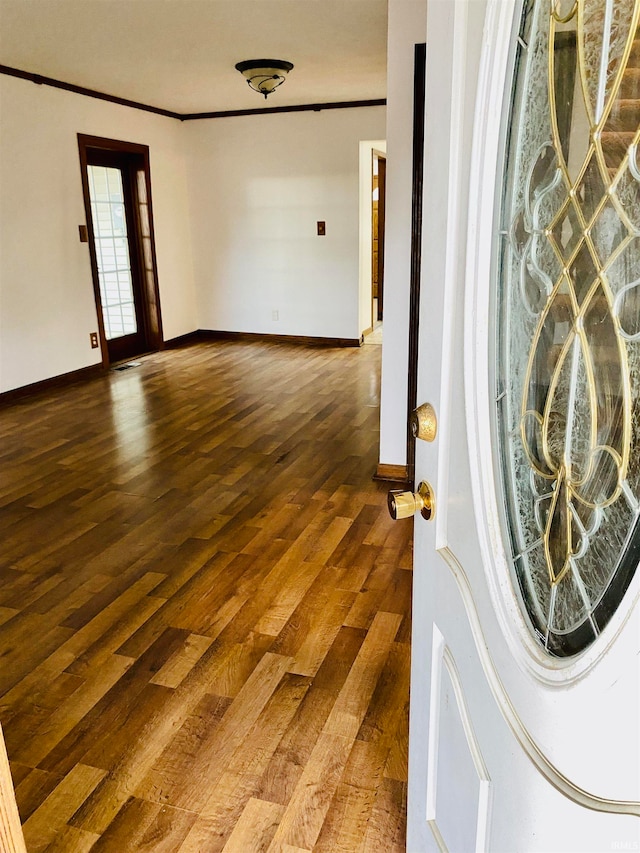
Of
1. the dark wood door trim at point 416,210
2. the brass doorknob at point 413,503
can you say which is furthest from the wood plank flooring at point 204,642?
the brass doorknob at point 413,503

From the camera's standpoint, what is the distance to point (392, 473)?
3.46 metres

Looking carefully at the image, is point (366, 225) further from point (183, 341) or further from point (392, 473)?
point (392, 473)

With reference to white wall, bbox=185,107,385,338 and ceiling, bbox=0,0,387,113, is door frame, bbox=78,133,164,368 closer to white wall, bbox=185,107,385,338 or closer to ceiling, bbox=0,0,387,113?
ceiling, bbox=0,0,387,113

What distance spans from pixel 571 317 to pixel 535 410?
0.13 meters

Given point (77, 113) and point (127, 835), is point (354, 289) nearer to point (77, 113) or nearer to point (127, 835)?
point (77, 113)

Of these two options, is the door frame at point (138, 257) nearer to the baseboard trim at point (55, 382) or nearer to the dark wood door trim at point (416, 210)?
the baseboard trim at point (55, 382)

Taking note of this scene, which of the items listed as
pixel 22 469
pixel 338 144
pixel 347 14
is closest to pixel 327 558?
pixel 22 469

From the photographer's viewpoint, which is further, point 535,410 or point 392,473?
point 392,473

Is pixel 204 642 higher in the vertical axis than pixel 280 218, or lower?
lower

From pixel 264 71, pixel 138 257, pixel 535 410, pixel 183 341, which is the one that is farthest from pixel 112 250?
pixel 535 410

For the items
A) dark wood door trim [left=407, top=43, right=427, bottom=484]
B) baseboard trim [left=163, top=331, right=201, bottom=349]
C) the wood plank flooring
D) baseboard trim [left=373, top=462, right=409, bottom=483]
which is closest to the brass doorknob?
the wood plank flooring

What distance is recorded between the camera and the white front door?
22.0 inches

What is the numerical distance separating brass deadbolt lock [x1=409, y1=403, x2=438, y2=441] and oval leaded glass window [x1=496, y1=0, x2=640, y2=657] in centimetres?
16

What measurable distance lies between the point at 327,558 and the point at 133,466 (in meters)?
1.55
